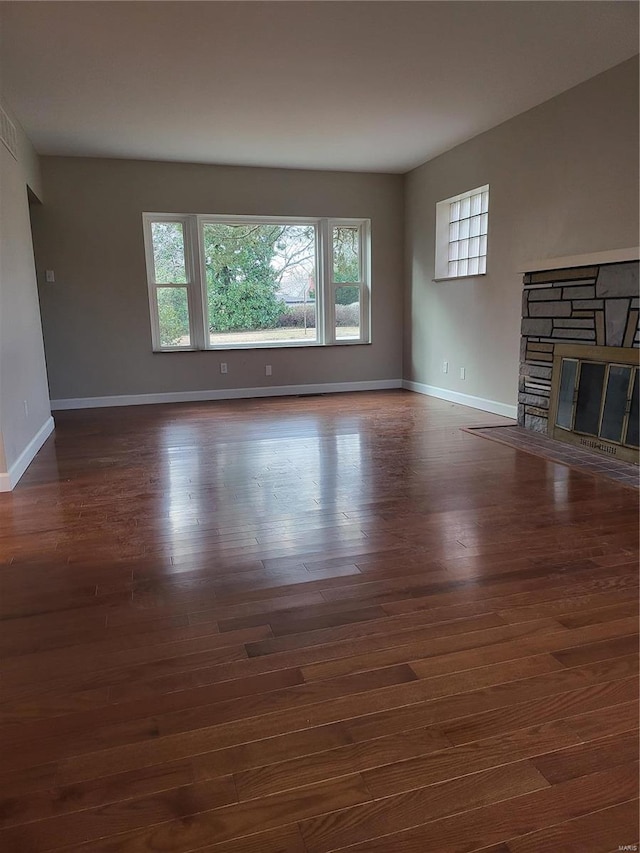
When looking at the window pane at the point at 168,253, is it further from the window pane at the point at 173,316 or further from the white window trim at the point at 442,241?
the white window trim at the point at 442,241

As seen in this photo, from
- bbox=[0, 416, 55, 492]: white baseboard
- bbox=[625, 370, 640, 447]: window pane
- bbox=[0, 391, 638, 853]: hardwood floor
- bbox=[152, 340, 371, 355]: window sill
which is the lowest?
bbox=[0, 391, 638, 853]: hardwood floor

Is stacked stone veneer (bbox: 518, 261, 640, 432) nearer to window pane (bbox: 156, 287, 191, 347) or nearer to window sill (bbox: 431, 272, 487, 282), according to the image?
window sill (bbox: 431, 272, 487, 282)

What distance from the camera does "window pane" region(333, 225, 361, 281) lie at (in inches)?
289

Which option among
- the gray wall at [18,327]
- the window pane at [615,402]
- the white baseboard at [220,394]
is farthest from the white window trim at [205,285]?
the window pane at [615,402]

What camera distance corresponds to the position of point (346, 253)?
739 cm

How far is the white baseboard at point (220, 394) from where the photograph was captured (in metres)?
6.63

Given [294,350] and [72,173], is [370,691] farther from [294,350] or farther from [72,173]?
[72,173]

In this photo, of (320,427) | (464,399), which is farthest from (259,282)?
(464,399)

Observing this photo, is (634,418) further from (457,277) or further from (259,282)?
(259,282)

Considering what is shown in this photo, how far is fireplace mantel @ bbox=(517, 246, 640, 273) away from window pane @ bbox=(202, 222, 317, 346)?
122 inches

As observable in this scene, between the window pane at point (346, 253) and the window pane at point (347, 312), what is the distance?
0.17 metres

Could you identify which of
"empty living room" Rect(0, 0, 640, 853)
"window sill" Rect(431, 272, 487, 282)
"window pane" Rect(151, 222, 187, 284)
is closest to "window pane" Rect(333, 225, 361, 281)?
"empty living room" Rect(0, 0, 640, 853)

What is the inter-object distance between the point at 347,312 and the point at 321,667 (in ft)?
20.3

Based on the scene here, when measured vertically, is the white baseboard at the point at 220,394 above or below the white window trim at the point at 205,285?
below
